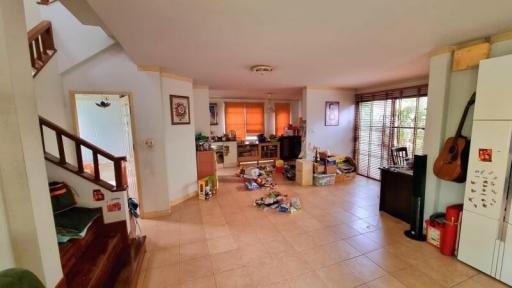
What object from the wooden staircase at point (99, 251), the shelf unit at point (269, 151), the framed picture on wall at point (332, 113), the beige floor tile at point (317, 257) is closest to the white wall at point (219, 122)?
the shelf unit at point (269, 151)

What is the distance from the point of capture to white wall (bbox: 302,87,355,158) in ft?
16.9

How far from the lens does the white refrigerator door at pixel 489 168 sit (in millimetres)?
1847

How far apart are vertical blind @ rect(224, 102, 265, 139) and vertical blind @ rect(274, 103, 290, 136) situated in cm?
57

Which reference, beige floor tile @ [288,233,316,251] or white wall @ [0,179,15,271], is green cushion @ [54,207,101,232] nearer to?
white wall @ [0,179,15,271]

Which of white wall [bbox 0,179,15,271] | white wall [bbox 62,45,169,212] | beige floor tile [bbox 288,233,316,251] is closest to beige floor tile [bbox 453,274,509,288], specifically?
beige floor tile [bbox 288,233,316,251]

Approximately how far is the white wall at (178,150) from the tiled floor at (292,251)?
0.42 m

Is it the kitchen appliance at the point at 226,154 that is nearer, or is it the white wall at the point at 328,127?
the white wall at the point at 328,127

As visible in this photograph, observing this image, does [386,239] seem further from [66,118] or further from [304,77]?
[66,118]

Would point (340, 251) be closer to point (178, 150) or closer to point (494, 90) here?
point (494, 90)

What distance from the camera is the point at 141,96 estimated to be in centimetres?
306

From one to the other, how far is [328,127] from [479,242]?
3.68 m

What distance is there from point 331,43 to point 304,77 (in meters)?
1.80

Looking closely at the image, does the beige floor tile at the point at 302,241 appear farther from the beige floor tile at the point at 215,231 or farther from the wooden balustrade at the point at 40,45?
the wooden balustrade at the point at 40,45

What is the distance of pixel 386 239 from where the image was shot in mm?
2615
